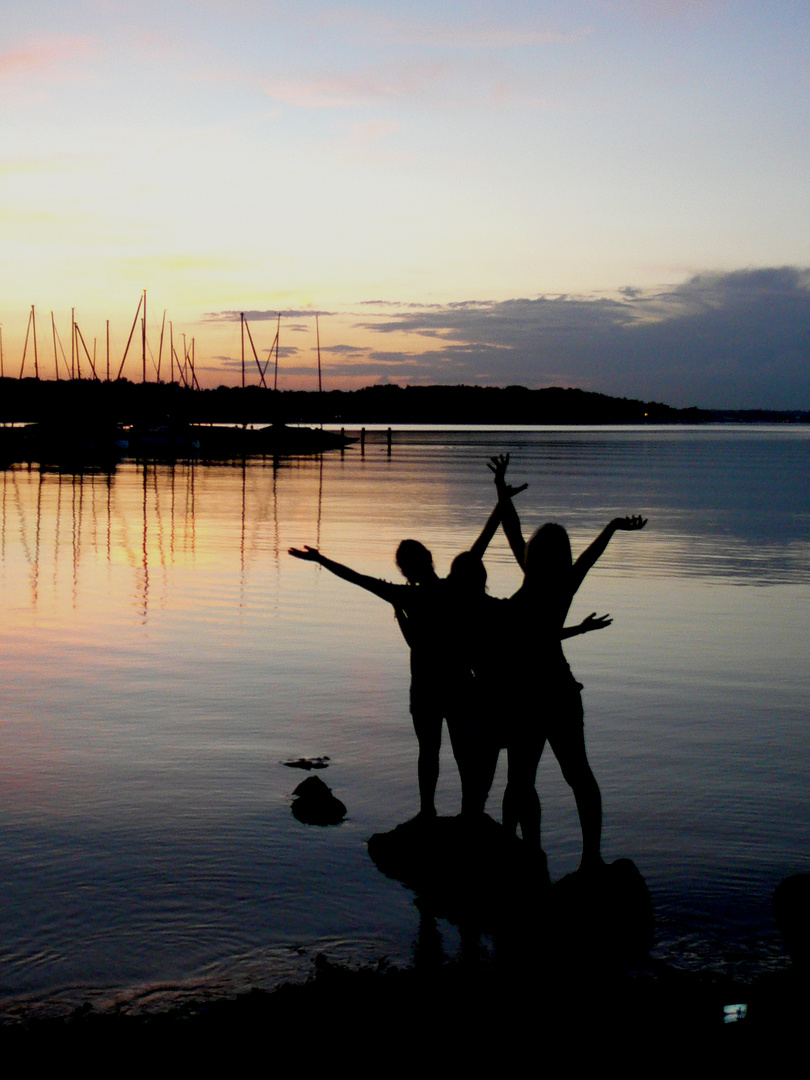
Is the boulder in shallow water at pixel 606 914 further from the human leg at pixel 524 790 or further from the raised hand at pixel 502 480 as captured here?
the raised hand at pixel 502 480

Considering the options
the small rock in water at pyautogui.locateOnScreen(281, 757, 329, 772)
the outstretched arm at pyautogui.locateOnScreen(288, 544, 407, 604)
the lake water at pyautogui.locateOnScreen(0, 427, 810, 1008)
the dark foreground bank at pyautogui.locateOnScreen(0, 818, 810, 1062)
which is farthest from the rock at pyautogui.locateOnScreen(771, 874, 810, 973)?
the small rock in water at pyautogui.locateOnScreen(281, 757, 329, 772)

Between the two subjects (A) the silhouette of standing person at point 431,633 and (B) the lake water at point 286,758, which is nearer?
(B) the lake water at point 286,758

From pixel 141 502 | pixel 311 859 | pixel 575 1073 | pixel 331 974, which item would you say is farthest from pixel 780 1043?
pixel 141 502

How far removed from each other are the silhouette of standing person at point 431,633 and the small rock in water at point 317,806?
130 centimetres

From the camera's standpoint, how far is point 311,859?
6734 mm

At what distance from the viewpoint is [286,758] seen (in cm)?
887

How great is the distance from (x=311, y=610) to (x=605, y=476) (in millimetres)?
53265

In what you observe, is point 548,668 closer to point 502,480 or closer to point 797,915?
point 502,480

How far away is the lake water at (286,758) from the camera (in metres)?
5.68

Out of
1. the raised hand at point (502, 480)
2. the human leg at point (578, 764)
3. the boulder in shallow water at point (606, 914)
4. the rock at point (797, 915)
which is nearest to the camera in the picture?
the rock at point (797, 915)

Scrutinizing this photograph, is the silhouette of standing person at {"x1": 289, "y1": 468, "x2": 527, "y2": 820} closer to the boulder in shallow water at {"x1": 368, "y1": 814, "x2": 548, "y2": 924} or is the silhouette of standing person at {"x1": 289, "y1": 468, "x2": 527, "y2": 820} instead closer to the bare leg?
the bare leg

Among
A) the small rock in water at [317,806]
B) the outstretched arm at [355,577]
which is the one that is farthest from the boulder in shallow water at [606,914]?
the small rock in water at [317,806]

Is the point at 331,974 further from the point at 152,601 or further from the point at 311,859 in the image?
the point at 152,601

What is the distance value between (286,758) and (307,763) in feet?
0.82
